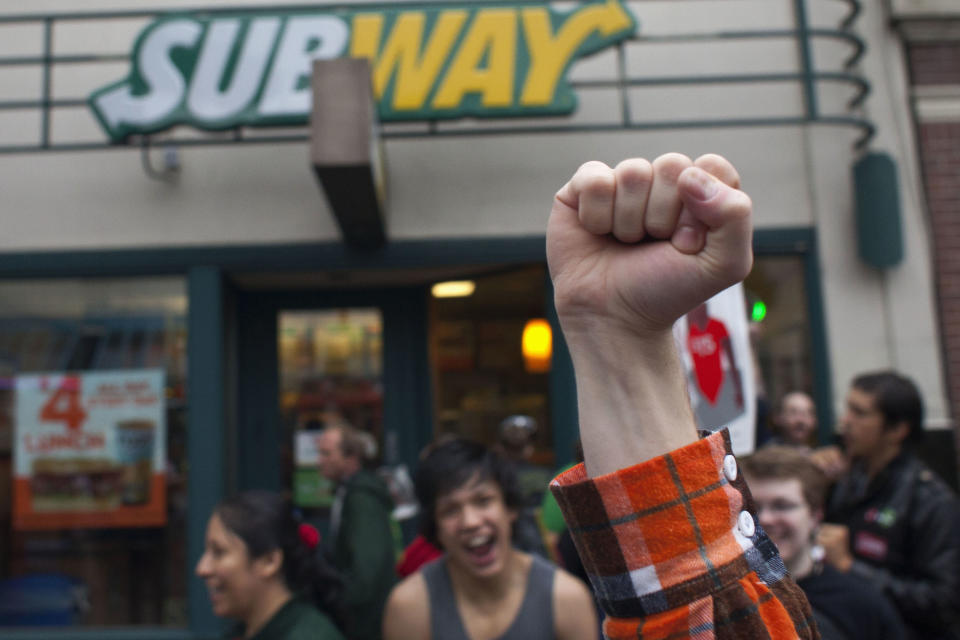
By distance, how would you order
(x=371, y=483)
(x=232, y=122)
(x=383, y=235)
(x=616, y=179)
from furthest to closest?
(x=383, y=235)
(x=232, y=122)
(x=371, y=483)
(x=616, y=179)

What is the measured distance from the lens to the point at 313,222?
5.10 metres

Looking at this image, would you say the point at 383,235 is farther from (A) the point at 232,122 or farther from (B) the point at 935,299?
(B) the point at 935,299

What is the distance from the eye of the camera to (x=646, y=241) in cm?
88

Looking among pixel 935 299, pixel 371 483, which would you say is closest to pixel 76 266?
pixel 371 483

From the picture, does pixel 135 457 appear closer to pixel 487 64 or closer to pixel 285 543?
pixel 285 543

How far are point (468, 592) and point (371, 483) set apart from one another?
138 cm

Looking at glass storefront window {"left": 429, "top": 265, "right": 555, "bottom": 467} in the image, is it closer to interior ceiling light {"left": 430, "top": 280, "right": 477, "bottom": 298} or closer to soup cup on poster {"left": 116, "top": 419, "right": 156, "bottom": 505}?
interior ceiling light {"left": 430, "top": 280, "right": 477, "bottom": 298}

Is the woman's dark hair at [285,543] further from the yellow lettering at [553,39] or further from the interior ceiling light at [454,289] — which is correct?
the interior ceiling light at [454,289]

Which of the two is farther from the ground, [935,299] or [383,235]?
[383,235]

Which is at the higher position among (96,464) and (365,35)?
(365,35)

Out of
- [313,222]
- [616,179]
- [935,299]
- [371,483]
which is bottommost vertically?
[371,483]

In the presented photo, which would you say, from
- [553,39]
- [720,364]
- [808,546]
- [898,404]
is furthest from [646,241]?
[553,39]

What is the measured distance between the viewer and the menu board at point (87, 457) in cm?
503

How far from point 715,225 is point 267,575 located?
217 cm
